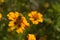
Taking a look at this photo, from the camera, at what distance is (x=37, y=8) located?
2.87 meters

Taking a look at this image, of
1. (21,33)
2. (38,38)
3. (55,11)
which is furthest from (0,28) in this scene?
(55,11)

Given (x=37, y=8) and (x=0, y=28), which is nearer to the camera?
(x=0, y=28)

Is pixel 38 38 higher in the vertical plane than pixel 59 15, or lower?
lower

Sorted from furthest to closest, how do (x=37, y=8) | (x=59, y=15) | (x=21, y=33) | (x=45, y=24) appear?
(x=37, y=8)
(x=45, y=24)
(x=59, y=15)
(x=21, y=33)

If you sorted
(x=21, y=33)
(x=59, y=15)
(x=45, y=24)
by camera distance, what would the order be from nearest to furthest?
(x=21, y=33), (x=59, y=15), (x=45, y=24)

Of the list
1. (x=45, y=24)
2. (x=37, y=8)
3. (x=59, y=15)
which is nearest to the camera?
(x=59, y=15)

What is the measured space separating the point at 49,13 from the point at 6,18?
1.56ft

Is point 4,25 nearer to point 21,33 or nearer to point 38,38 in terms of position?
point 21,33

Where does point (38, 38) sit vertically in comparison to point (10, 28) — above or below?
below

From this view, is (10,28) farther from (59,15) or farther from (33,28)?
(59,15)

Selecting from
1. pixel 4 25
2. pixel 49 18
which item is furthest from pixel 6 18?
pixel 49 18

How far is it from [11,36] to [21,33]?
12 cm

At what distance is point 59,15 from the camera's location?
2.44 m

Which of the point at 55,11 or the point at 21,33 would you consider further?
the point at 55,11
